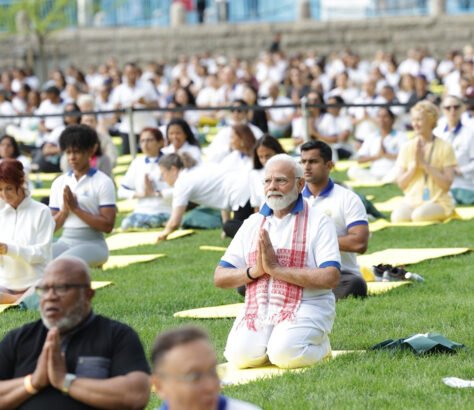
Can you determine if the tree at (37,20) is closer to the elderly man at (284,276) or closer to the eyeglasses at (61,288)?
the elderly man at (284,276)

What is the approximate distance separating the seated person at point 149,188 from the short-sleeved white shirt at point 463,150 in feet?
11.0

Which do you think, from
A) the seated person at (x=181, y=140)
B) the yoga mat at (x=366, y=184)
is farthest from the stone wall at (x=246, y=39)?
the seated person at (x=181, y=140)

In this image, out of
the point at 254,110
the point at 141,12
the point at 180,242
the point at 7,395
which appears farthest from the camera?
the point at 141,12

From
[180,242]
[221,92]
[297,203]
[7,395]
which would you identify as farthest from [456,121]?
[221,92]

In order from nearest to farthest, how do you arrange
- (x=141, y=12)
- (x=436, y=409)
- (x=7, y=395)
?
(x=7, y=395) < (x=436, y=409) < (x=141, y=12)

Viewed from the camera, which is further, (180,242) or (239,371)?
(180,242)

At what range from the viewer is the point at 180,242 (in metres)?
14.5

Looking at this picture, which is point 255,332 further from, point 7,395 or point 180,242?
point 180,242

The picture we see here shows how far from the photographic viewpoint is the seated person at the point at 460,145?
1639 centimetres

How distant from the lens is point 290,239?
805 centimetres

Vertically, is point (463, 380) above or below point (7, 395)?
below

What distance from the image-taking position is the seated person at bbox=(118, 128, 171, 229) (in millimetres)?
15680

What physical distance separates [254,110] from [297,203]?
42.4 feet

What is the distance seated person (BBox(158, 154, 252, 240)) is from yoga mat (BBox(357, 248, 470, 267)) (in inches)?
67.5
